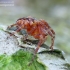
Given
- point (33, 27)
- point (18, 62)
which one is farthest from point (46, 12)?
point (18, 62)

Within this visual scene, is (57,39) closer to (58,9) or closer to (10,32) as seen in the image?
(10,32)

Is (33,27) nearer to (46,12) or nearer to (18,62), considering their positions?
(18,62)

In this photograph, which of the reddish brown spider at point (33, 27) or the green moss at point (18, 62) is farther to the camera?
the reddish brown spider at point (33, 27)

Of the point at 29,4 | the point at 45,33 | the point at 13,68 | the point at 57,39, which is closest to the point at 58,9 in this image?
the point at 29,4

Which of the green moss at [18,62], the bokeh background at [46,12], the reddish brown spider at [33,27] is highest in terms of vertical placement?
the reddish brown spider at [33,27]

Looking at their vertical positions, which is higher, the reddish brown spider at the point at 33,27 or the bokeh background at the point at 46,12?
the reddish brown spider at the point at 33,27

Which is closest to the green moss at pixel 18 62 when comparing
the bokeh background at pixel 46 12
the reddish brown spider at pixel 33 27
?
the reddish brown spider at pixel 33 27

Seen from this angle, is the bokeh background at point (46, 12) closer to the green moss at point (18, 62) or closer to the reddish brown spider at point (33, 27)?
the reddish brown spider at point (33, 27)
